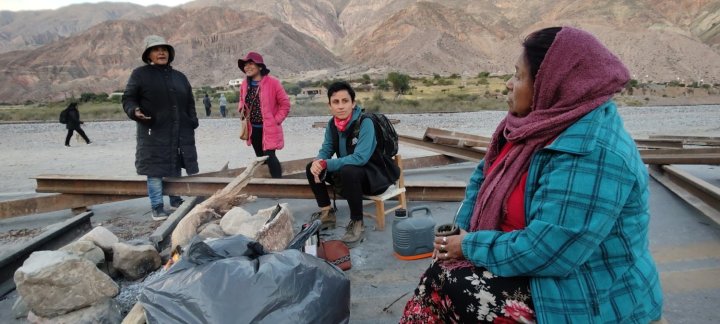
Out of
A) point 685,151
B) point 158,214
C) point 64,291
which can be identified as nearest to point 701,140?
point 685,151

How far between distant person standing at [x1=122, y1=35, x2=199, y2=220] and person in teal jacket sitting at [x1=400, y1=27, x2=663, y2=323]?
4202mm

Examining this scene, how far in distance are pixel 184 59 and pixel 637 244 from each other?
9476 cm

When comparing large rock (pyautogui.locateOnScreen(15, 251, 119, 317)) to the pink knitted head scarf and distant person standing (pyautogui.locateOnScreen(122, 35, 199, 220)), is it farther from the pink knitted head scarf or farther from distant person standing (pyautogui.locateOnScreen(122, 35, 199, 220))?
the pink knitted head scarf

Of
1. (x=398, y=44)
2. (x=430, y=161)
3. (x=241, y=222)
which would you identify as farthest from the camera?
(x=398, y=44)

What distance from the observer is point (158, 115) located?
5.12 m

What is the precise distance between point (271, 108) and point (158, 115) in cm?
139

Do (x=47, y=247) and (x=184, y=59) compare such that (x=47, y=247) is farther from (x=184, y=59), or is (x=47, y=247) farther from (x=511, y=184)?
(x=184, y=59)

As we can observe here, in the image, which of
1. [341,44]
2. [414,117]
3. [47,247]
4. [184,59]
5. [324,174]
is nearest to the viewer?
[47,247]

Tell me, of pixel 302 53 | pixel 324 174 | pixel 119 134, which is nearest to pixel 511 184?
pixel 324 174

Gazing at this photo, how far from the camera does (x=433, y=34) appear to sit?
9112 cm

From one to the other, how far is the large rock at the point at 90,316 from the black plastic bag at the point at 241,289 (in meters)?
0.59

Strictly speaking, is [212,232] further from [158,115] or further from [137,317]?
[158,115]

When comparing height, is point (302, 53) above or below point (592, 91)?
above

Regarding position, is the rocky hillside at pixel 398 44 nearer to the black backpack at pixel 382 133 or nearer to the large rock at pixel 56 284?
the black backpack at pixel 382 133
